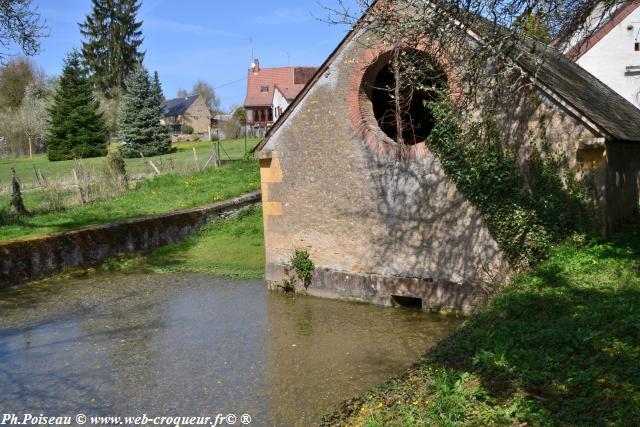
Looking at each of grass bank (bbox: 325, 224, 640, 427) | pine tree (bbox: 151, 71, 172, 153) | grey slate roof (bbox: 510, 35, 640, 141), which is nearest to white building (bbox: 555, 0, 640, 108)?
grey slate roof (bbox: 510, 35, 640, 141)

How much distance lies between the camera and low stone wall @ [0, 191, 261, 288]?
1288 cm

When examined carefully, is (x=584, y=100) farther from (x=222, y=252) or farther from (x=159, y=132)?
(x=159, y=132)

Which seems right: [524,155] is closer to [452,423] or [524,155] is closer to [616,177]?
[616,177]

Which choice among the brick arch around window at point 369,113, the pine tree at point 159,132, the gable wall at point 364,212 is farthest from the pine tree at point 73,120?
the brick arch around window at point 369,113

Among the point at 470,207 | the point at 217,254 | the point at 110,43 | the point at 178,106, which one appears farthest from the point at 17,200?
the point at 178,106

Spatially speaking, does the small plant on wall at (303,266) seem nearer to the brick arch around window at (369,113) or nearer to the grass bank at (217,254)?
the grass bank at (217,254)

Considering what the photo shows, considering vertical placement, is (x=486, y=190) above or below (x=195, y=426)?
above

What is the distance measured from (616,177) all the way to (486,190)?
7.51 ft

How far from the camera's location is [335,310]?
11008 millimetres

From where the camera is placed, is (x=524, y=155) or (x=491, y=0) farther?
(x=524, y=155)

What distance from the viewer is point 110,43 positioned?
53.0 meters

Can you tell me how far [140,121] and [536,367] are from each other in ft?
130

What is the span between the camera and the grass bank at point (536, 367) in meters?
4.59

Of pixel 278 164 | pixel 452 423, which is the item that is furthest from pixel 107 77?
pixel 452 423
